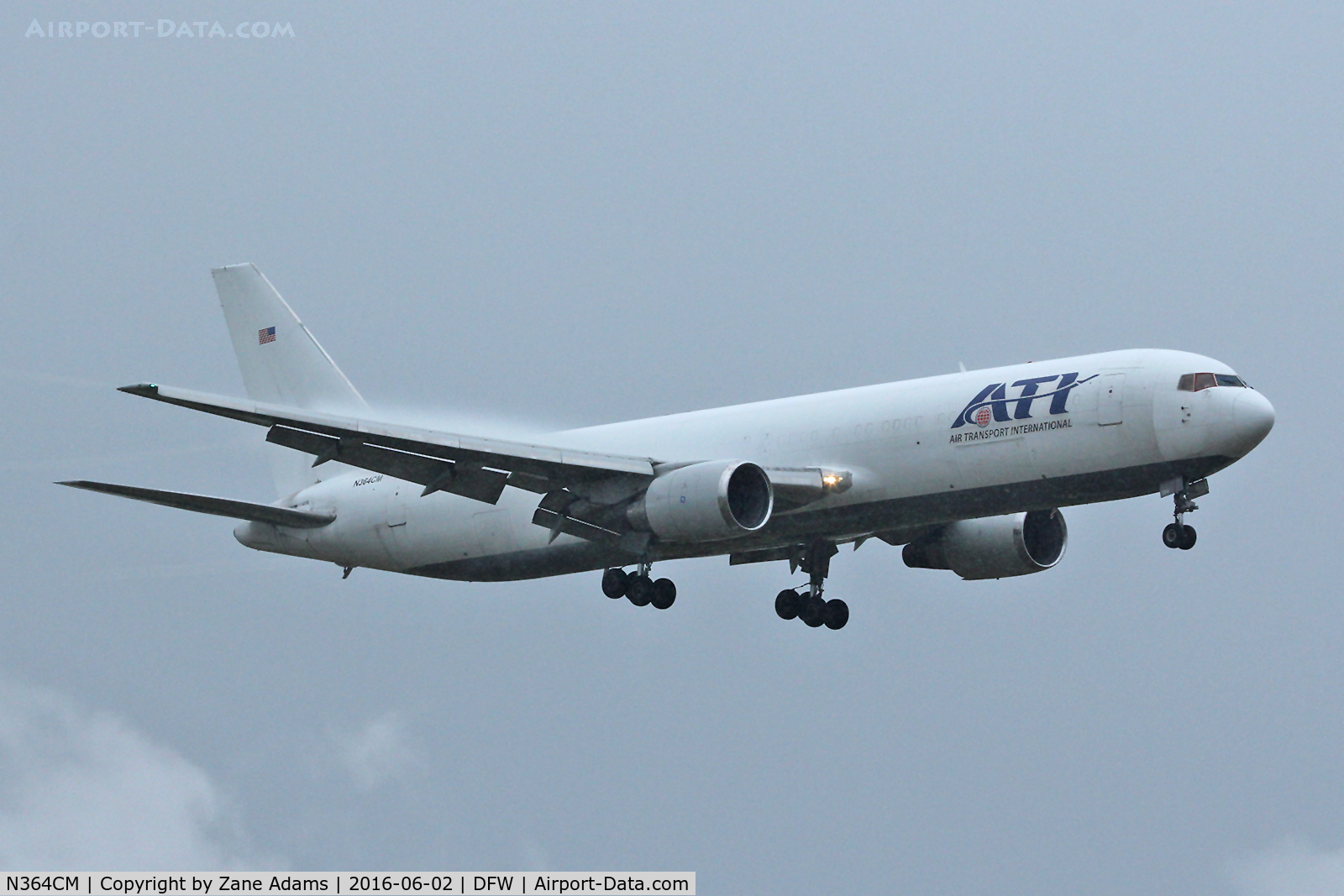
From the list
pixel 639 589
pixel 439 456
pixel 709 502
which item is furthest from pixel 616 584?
pixel 439 456

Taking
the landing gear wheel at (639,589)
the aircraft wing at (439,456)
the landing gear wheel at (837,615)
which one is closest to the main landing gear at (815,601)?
the landing gear wheel at (837,615)

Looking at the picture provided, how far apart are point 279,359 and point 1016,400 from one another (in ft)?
67.7

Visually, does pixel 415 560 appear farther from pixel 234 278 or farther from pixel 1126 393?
pixel 1126 393

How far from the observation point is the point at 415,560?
44.7 meters

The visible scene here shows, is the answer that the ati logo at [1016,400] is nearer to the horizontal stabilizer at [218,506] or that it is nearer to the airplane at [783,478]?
the airplane at [783,478]

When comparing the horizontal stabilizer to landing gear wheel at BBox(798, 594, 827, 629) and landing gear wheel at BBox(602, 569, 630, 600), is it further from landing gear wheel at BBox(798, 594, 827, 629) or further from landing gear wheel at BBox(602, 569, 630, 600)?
landing gear wheel at BBox(798, 594, 827, 629)

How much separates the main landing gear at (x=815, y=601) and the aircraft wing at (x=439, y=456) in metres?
6.30

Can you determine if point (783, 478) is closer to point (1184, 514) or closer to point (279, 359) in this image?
point (1184, 514)

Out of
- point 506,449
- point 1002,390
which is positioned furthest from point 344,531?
point 1002,390

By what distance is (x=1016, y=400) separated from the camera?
37031mm

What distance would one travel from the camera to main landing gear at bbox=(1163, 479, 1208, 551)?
119 feet

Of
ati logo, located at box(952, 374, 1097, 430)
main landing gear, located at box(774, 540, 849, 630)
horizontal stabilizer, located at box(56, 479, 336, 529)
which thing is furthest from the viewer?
main landing gear, located at box(774, 540, 849, 630)

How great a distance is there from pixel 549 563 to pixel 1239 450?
51.8 ft

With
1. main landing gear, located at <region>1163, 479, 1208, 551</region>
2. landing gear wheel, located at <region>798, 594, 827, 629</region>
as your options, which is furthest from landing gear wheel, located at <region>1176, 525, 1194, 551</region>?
landing gear wheel, located at <region>798, 594, 827, 629</region>
